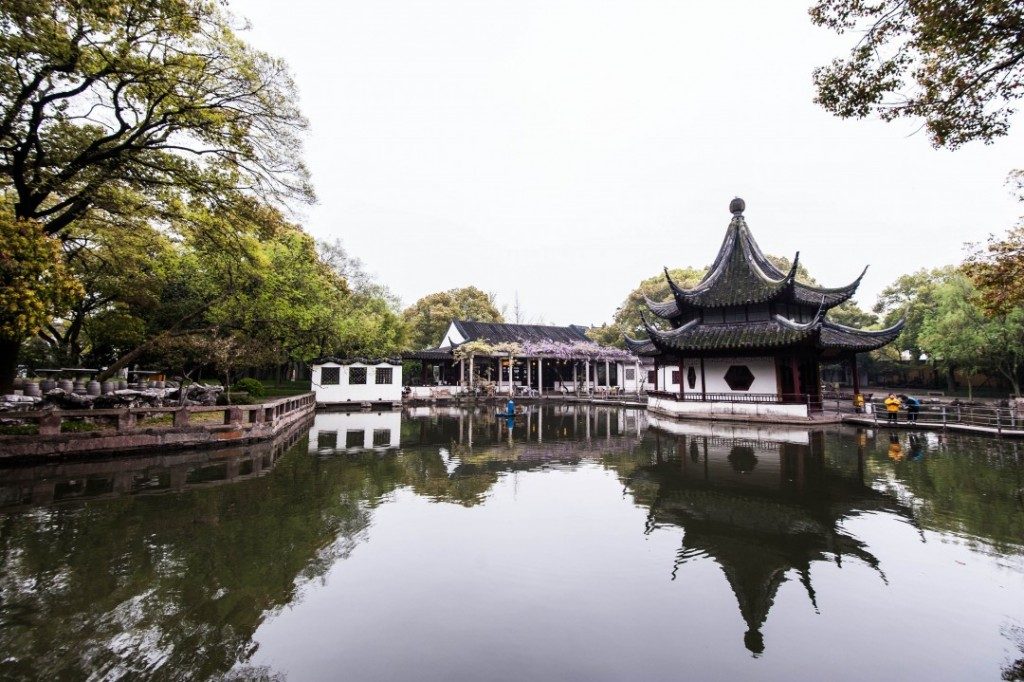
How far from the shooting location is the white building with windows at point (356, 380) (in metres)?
28.8

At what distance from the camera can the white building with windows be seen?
2883 centimetres

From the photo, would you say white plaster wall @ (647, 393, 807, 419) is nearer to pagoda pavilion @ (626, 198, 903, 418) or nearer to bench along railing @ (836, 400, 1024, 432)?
pagoda pavilion @ (626, 198, 903, 418)

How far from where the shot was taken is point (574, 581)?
4.95m

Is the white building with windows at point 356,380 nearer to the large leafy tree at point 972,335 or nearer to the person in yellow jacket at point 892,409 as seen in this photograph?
the person in yellow jacket at point 892,409

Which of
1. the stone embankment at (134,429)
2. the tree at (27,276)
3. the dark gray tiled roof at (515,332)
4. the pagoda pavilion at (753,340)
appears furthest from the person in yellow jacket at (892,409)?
the dark gray tiled roof at (515,332)

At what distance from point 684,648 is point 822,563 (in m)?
2.69

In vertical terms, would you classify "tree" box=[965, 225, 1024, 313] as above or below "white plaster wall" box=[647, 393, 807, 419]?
above

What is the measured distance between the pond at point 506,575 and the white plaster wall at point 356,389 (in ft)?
61.1

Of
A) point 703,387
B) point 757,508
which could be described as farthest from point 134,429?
point 703,387

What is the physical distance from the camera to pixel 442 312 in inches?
1905

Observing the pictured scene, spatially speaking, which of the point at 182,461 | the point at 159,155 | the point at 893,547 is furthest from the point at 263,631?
the point at 159,155

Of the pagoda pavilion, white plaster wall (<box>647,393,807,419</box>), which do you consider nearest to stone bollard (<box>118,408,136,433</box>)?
the pagoda pavilion

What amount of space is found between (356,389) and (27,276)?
69.2ft

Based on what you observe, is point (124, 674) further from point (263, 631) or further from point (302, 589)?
point (302, 589)
